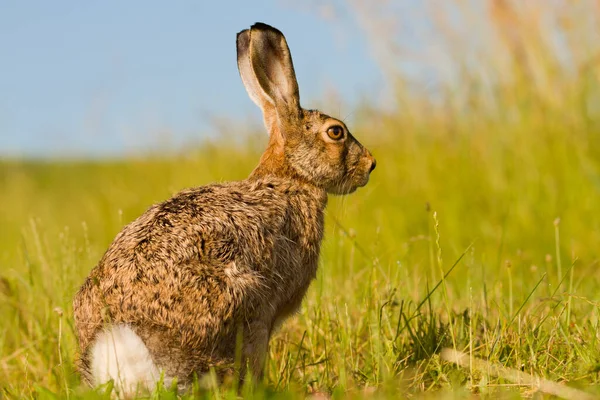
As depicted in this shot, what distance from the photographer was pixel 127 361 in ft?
10.2

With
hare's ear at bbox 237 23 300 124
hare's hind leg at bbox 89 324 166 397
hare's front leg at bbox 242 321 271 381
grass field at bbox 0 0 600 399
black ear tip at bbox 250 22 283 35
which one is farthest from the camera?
hare's ear at bbox 237 23 300 124

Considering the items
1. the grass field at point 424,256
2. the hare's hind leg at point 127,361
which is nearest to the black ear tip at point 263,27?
the grass field at point 424,256

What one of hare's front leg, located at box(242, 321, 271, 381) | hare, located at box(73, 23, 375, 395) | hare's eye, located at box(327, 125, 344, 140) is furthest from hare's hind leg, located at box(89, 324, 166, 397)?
hare's eye, located at box(327, 125, 344, 140)

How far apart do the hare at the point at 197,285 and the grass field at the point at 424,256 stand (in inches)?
6.1

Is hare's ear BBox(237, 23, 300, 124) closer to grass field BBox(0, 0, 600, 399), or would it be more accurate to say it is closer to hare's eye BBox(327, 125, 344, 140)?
hare's eye BBox(327, 125, 344, 140)

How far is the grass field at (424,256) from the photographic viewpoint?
3.58 metres

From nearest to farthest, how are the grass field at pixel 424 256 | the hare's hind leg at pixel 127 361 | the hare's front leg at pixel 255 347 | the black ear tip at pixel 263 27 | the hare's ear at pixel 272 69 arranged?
the hare's hind leg at pixel 127 361 → the hare's front leg at pixel 255 347 → the grass field at pixel 424 256 → the black ear tip at pixel 263 27 → the hare's ear at pixel 272 69

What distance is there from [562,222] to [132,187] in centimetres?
680

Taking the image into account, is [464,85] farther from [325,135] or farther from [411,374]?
[411,374]

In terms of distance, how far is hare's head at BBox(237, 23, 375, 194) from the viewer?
4.24m

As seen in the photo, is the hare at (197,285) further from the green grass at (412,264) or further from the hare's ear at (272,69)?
the green grass at (412,264)

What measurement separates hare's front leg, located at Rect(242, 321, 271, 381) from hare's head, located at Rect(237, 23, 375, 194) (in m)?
1.12

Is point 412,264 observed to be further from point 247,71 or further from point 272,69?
point 272,69

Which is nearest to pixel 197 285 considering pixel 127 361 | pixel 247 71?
pixel 127 361
